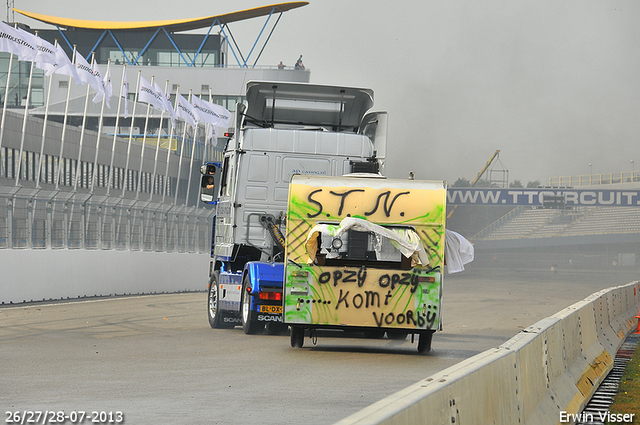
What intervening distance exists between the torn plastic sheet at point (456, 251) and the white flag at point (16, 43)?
17.0 metres

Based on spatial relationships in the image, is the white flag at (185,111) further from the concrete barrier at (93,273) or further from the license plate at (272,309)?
the license plate at (272,309)

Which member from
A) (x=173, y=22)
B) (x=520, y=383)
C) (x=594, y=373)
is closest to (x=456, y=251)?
(x=594, y=373)

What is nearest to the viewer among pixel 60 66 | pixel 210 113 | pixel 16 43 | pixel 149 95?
pixel 16 43

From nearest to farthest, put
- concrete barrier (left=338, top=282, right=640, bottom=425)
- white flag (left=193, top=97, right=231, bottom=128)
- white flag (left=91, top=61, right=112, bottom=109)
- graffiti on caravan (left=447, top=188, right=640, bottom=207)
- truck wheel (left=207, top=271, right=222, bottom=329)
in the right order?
concrete barrier (left=338, top=282, right=640, bottom=425), truck wheel (left=207, top=271, right=222, bottom=329), white flag (left=91, top=61, right=112, bottom=109), white flag (left=193, top=97, right=231, bottom=128), graffiti on caravan (left=447, top=188, right=640, bottom=207)

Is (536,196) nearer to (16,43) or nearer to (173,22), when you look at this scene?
(173,22)

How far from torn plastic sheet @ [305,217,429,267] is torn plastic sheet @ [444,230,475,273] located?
1150 millimetres

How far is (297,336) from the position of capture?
529 inches

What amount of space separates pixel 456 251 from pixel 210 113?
3319cm

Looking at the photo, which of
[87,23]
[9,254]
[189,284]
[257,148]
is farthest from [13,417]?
[87,23]

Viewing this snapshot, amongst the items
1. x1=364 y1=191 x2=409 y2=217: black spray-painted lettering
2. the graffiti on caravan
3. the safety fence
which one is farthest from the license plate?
the graffiti on caravan

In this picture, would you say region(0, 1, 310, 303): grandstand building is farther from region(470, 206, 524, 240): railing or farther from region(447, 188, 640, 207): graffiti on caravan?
region(470, 206, 524, 240): railing

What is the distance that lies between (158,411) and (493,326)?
13722 millimetres

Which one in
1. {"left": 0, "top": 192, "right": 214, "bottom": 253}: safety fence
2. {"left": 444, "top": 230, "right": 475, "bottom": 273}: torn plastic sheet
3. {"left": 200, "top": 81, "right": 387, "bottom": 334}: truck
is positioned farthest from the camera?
{"left": 0, "top": 192, "right": 214, "bottom": 253}: safety fence

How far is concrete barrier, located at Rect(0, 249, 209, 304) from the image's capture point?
23.2 meters
